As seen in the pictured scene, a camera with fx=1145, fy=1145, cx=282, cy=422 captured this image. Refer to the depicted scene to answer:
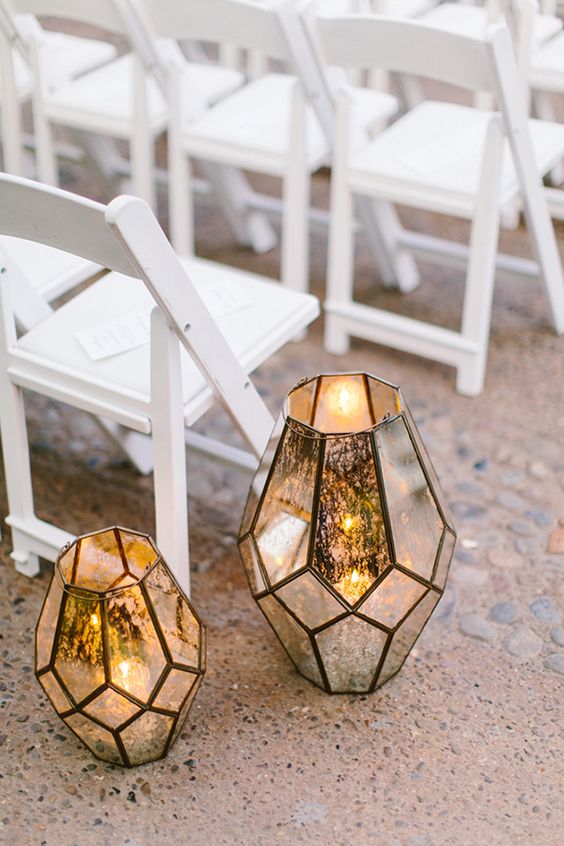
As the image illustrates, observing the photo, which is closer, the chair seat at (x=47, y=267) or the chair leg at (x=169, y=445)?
the chair leg at (x=169, y=445)

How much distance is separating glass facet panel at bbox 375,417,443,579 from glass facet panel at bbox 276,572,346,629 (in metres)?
0.14

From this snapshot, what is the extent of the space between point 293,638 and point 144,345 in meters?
0.59

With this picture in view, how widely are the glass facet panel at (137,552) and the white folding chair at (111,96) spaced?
1.51m

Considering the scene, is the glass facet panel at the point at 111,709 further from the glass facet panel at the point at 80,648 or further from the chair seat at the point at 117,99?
the chair seat at the point at 117,99

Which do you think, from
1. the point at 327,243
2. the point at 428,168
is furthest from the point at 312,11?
the point at 327,243

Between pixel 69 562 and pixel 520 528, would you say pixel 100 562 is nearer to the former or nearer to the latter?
pixel 69 562

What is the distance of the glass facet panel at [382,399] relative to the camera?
201 cm

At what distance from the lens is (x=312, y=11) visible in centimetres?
260

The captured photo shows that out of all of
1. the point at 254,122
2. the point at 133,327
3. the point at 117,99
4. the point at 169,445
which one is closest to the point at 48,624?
the point at 169,445

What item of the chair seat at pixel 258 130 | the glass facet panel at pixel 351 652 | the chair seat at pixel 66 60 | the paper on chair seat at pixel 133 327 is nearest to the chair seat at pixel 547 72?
the chair seat at pixel 258 130

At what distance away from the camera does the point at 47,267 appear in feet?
7.74

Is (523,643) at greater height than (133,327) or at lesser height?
lesser

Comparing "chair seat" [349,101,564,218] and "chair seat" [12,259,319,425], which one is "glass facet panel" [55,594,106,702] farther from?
"chair seat" [349,101,564,218]

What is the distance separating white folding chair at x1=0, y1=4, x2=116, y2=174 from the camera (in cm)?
319
